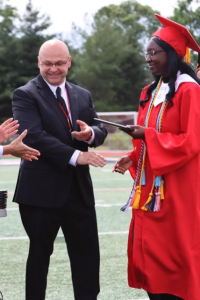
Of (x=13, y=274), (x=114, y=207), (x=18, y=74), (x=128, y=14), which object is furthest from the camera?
(x=128, y=14)

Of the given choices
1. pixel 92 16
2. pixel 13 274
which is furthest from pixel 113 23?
pixel 13 274

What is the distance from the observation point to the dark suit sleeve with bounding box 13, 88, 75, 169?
163 inches

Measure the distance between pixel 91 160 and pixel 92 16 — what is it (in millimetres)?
53594

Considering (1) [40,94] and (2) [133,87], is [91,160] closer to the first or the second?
(1) [40,94]

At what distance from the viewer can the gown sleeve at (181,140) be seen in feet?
12.2

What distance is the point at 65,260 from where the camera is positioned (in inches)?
254

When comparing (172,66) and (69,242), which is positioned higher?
(172,66)

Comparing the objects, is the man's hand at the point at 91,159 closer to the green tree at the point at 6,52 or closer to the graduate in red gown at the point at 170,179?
the graduate in red gown at the point at 170,179

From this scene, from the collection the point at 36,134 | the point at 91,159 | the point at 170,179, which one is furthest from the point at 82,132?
the point at 170,179

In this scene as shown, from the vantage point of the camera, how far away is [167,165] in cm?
374

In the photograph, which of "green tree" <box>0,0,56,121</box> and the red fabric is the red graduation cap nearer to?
the red fabric

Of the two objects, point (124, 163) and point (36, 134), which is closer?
point (36, 134)

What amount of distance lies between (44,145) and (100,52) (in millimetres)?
50025

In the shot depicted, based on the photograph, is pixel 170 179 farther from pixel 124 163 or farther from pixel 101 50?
pixel 101 50
